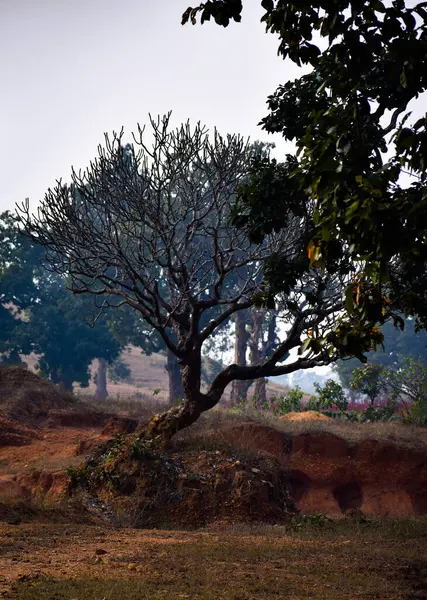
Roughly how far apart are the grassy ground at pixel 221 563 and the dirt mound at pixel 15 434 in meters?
9.05

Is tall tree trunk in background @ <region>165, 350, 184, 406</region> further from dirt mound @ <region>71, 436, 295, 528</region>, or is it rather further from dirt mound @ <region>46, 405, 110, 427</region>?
dirt mound @ <region>71, 436, 295, 528</region>

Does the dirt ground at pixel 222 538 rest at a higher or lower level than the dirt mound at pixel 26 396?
lower

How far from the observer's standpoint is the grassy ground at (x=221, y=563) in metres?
6.37

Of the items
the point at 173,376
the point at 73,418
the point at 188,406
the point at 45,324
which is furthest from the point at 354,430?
the point at 45,324

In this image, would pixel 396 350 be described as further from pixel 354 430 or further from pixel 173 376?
pixel 354 430

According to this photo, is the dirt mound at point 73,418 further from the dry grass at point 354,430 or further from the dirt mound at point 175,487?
the dirt mound at point 175,487

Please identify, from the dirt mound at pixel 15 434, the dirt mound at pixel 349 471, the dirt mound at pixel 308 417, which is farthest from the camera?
the dirt mound at pixel 308 417

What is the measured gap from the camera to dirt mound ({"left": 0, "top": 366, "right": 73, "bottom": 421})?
A: 2258 cm

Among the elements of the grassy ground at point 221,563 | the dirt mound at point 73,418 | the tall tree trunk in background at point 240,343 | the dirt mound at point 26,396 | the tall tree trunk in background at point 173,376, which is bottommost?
the grassy ground at point 221,563

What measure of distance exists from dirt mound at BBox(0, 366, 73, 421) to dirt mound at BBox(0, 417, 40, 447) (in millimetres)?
1355

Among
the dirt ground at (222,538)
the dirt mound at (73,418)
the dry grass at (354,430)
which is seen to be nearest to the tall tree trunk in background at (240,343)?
the dirt mound at (73,418)

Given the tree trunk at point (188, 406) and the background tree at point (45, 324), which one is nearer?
the tree trunk at point (188, 406)

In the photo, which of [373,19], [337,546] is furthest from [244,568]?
[373,19]

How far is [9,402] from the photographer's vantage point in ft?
75.8
